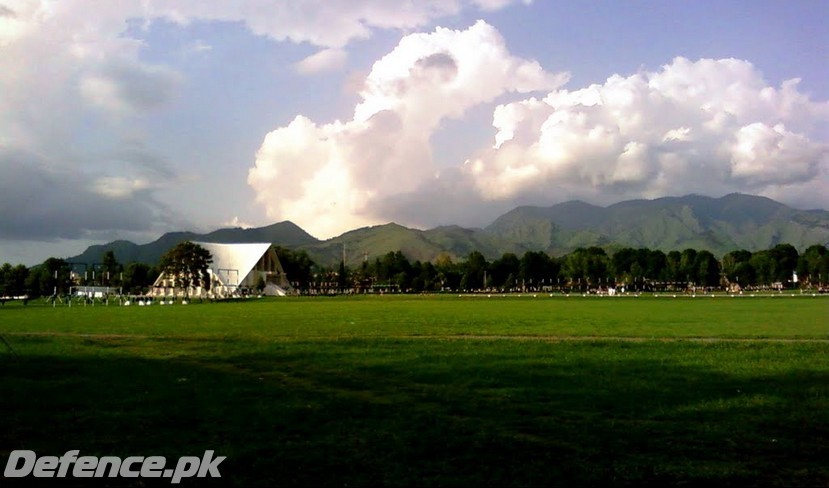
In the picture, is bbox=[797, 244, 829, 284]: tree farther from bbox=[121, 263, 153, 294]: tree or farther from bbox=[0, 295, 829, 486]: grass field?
bbox=[121, 263, 153, 294]: tree

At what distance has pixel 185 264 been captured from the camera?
103m

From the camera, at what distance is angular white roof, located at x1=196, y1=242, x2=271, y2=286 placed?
146 meters

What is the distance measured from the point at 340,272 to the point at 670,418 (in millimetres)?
166556

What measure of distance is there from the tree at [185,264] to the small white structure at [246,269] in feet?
93.1

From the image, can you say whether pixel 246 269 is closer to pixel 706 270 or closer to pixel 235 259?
pixel 235 259

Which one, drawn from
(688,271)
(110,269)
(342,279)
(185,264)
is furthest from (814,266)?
(110,269)

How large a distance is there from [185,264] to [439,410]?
98166 mm

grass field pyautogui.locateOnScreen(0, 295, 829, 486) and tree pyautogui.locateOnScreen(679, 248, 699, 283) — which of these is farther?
tree pyautogui.locateOnScreen(679, 248, 699, 283)

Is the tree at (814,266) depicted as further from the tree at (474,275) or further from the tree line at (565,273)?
the tree at (474,275)

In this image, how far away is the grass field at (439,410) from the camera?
26.8ft

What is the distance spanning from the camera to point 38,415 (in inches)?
431
